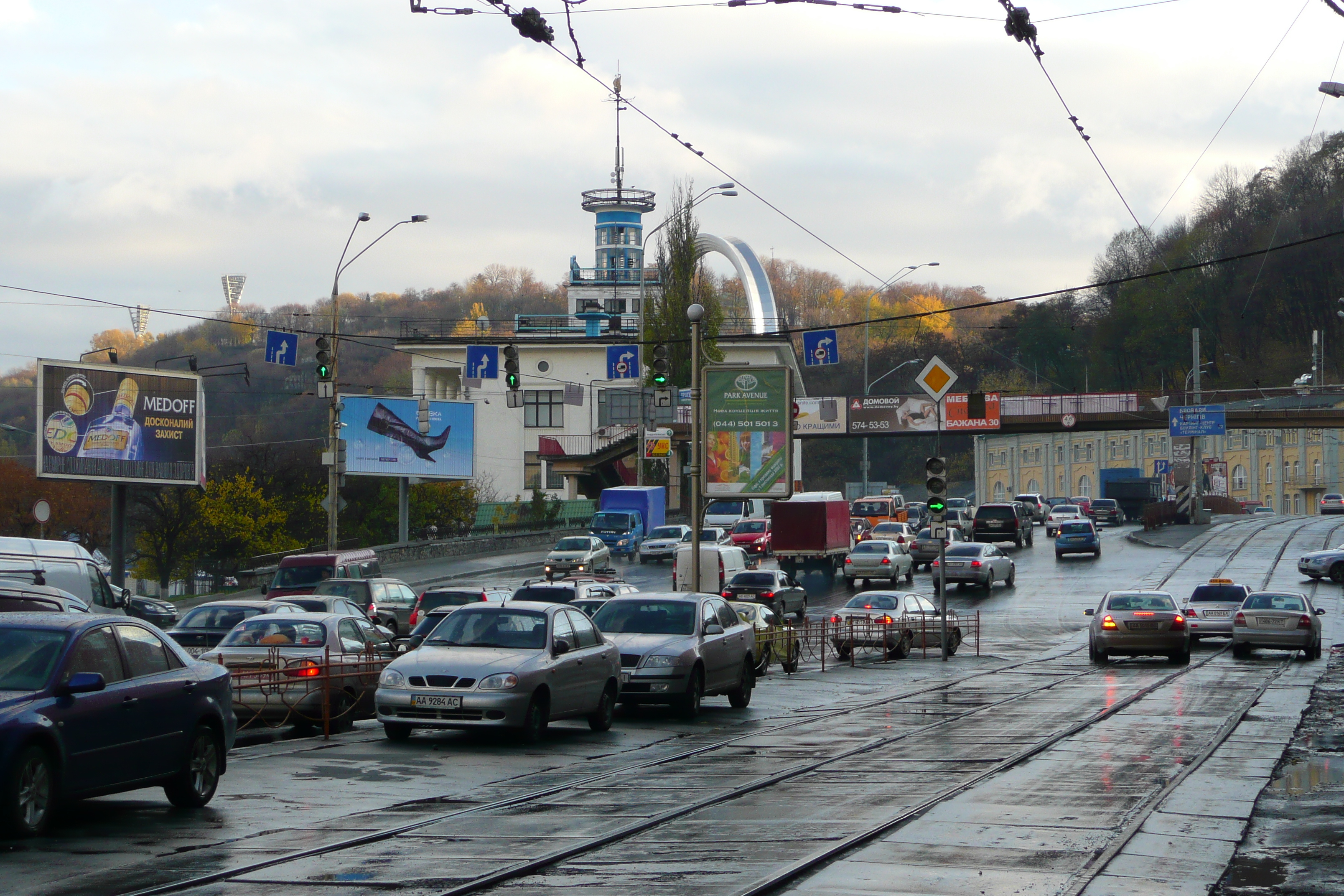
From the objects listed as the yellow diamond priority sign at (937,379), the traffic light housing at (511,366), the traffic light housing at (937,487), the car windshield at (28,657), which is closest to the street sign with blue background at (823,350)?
the traffic light housing at (511,366)

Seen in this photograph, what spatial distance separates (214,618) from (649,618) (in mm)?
6657

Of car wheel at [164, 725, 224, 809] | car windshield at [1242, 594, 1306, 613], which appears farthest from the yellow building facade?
car wheel at [164, 725, 224, 809]

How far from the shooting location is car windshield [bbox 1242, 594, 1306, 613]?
2830cm

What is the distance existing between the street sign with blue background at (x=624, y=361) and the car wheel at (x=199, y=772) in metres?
37.9

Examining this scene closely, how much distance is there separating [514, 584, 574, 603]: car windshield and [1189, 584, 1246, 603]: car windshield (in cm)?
1456

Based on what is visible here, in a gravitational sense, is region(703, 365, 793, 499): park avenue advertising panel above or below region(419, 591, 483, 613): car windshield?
above

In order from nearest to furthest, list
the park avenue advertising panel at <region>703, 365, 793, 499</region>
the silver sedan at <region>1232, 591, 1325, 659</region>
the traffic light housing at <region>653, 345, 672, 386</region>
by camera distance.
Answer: the silver sedan at <region>1232, 591, 1325, 659</region> → the traffic light housing at <region>653, 345, 672, 386</region> → the park avenue advertising panel at <region>703, 365, 793, 499</region>

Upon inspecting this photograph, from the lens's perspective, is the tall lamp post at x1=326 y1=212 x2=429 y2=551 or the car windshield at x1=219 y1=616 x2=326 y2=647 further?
the tall lamp post at x1=326 y1=212 x2=429 y2=551

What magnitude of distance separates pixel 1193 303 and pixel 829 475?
35.5 metres

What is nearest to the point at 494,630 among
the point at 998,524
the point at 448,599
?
the point at 448,599

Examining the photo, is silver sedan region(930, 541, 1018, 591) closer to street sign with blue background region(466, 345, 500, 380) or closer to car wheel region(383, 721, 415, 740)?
street sign with blue background region(466, 345, 500, 380)

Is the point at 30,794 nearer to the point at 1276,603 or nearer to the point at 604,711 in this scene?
the point at 604,711

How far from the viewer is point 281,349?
127 ft

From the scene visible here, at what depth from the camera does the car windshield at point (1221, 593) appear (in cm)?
3209
